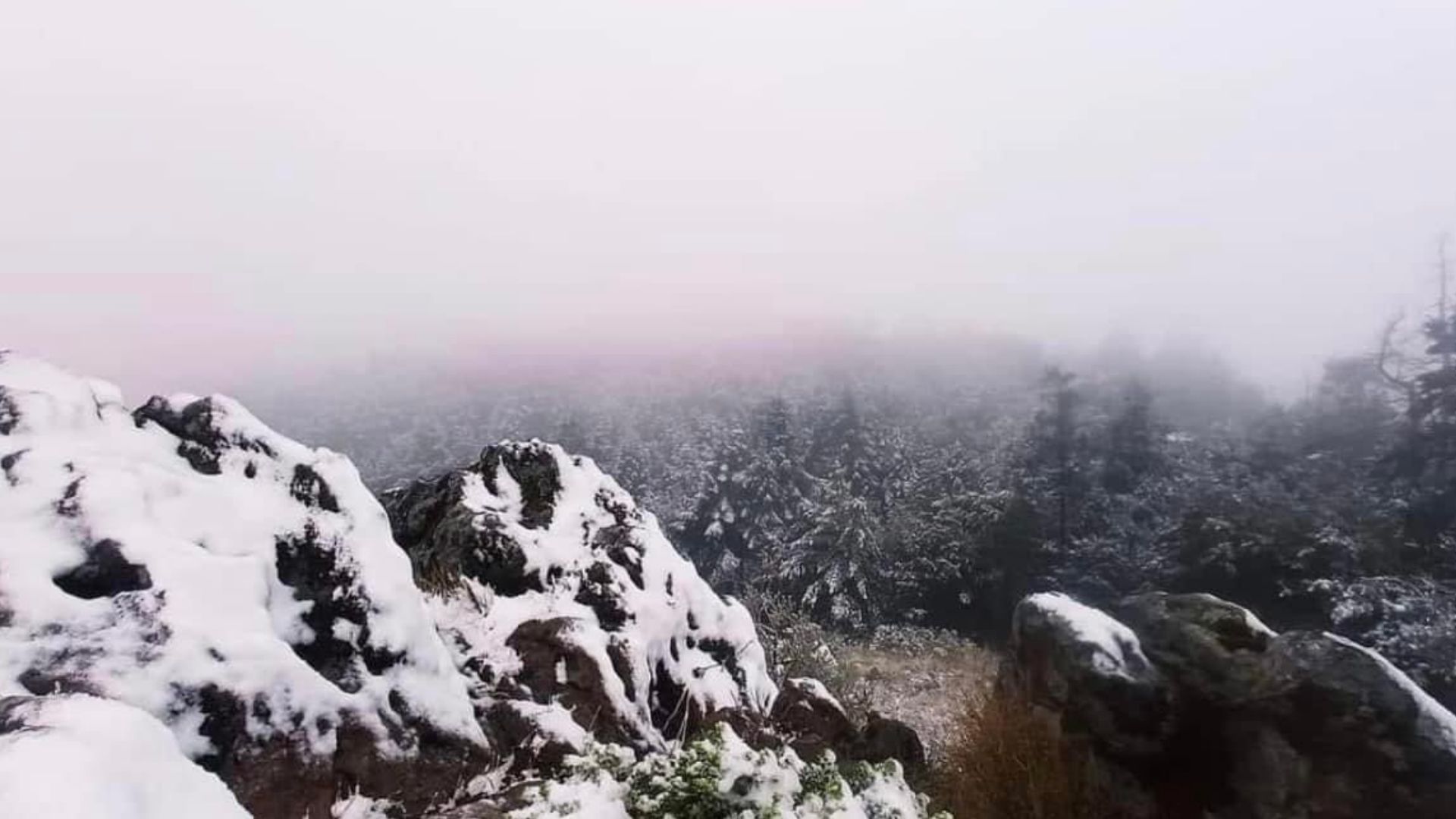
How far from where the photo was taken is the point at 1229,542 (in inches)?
1272

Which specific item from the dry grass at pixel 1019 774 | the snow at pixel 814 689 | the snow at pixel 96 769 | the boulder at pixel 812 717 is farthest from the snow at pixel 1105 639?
the snow at pixel 96 769

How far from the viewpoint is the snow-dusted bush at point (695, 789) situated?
5.63m

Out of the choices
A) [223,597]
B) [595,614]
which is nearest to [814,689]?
[595,614]

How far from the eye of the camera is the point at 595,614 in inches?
420

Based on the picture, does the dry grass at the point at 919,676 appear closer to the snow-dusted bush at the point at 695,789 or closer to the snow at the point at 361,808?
the snow-dusted bush at the point at 695,789

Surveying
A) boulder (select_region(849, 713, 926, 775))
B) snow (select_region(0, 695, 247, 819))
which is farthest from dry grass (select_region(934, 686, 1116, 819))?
snow (select_region(0, 695, 247, 819))

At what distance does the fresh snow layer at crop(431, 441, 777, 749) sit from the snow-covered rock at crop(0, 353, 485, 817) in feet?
5.80

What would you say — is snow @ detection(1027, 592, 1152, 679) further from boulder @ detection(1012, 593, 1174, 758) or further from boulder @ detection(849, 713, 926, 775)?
boulder @ detection(849, 713, 926, 775)

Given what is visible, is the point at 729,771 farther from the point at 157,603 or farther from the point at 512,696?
the point at 157,603

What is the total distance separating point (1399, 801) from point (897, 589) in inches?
1196

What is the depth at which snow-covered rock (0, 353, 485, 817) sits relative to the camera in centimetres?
561

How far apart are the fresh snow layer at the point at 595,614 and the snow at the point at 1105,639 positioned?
478cm

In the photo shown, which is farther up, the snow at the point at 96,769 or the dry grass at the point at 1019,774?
the snow at the point at 96,769

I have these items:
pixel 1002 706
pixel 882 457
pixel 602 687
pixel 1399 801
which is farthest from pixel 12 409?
pixel 882 457
